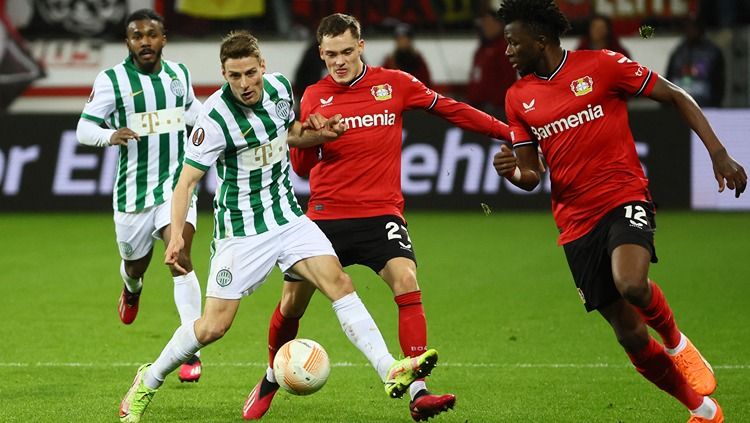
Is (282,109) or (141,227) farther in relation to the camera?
(141,227)

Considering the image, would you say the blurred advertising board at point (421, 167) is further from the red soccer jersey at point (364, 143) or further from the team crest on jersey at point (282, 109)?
the team crest on jersey at point (282, 109)

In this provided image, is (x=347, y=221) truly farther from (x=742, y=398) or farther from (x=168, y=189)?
(x=742, y=398)

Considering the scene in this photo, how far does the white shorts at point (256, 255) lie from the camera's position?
657cm

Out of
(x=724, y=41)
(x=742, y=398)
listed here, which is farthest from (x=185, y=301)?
(x=724, y=41)

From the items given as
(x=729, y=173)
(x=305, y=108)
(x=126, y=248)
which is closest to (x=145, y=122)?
(x=126, y=248)

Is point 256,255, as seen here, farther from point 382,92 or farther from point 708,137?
point 708,137

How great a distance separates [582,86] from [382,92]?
1.25m

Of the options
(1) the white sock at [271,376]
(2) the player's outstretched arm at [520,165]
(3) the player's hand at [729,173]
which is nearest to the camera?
(3) the player's hand at [729,173]

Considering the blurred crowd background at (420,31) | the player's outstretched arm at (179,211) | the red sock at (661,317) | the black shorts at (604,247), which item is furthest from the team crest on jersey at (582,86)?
the blurred crowd background at (420,31)

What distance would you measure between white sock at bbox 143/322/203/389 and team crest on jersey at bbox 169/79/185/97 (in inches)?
86.4

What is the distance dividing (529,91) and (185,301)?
2704 mm

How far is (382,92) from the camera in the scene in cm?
723

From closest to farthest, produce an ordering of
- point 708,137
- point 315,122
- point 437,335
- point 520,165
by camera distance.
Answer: point 708,137
point 520,165
point 315,122
point 437,335

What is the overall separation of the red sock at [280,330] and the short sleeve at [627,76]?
2.19m
